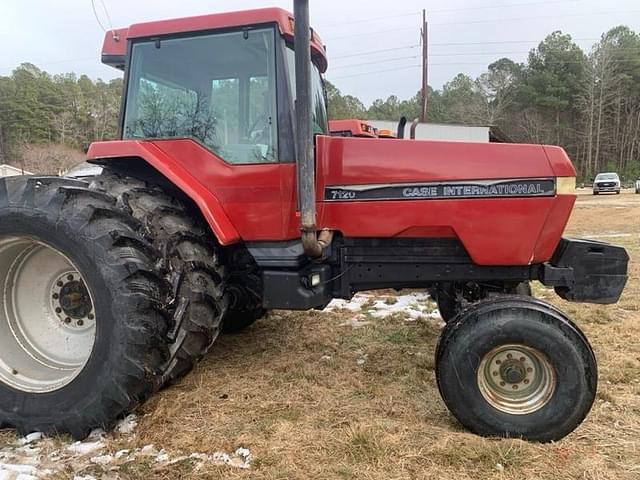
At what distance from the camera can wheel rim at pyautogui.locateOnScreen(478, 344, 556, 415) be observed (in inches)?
100

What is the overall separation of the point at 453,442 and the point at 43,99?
51161 mm

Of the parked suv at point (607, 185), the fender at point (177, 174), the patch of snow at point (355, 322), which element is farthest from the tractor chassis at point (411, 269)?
the parked suv at point (607, 185)

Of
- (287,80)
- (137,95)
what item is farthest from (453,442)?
(137,95)

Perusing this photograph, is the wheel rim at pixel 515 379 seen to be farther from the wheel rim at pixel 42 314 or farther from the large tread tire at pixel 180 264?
the wheel rim at pixel 42 314

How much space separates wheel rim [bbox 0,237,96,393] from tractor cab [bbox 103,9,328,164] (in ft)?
3.13

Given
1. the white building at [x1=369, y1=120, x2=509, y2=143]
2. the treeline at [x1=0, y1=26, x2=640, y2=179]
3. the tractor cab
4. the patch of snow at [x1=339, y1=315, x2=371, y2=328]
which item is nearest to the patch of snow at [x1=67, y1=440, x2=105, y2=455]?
the tractor cab

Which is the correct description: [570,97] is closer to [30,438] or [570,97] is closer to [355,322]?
[355,322]

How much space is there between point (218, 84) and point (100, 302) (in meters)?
1.43

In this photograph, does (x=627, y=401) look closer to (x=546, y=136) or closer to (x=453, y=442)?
(x=453, y=442)

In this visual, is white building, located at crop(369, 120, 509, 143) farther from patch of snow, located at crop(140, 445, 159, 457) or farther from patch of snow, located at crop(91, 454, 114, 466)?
patch of snow, located at crop(91, 454, 114, 466)

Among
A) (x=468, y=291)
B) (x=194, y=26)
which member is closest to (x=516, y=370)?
(x=468, y=291)

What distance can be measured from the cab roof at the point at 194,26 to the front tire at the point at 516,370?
1.95 metres

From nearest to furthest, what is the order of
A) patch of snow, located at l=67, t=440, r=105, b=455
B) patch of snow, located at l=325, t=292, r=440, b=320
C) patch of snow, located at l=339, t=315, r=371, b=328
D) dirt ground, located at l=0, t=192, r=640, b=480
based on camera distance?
1. dirt ground, located at l=0, t=192, r=640, b=480
2. patch of snow, located at l=67, t=440, r=105, b=455
3. patch of snow, located at l=339, t=315, r=371, b=328
4. patch of snow, located at l=325, t=292, r=440, b=320

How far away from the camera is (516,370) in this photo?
257 centimetres
